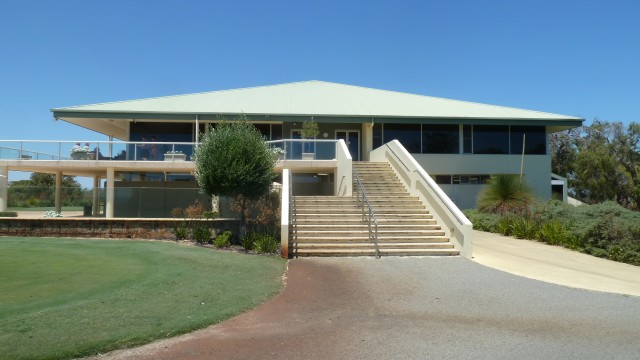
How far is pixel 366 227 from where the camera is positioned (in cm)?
1633

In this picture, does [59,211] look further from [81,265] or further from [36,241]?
[81,265]

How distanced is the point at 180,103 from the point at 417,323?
22.8 m

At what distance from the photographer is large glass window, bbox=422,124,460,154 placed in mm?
26812

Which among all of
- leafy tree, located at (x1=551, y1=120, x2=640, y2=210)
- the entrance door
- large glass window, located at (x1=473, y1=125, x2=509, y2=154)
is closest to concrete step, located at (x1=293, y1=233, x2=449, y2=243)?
the entrance door

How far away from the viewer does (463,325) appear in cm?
748

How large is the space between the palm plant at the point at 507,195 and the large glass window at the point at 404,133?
18.5 feet

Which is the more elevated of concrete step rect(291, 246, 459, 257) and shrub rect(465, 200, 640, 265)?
shrub rect(465, 200, 640, 265)

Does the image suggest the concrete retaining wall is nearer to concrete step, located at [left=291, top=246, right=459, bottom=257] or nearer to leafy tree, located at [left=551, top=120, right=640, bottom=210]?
concrete step, located at [left=291, top=246, right=459, bottom=257]

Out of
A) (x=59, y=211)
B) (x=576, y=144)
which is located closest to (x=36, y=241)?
(x=59, y=211)

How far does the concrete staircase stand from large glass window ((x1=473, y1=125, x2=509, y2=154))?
8951mm

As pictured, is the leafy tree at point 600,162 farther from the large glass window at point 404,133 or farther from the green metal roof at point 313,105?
the large glass window at point 404,133

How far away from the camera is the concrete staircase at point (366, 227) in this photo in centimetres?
1477

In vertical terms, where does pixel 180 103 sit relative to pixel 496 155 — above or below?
above

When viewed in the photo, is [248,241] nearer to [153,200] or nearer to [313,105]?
[153,200]
